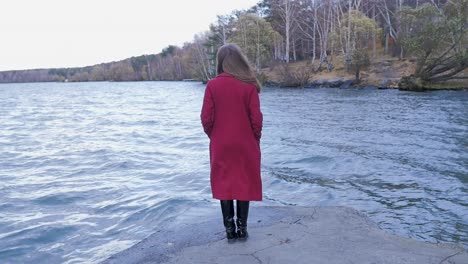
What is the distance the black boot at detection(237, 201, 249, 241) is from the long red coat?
0.60 ft

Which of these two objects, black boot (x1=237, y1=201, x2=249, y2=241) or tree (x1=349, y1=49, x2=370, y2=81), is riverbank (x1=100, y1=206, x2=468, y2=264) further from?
tree (x1=349, y1=49, x2=370, y2=81)

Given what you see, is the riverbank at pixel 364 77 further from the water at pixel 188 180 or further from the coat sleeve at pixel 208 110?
the coat sleeve at pixel 208 110

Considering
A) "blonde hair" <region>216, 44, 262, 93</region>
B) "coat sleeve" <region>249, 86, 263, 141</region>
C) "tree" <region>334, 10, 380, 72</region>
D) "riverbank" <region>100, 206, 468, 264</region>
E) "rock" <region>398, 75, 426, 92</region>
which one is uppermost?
"tree" <region>334, 10, 380, 72</region>

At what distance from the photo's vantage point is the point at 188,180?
31.2ft

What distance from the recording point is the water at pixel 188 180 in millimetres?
6227

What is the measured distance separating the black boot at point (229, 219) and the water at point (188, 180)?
1819mm

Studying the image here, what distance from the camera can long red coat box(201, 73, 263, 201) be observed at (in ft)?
14.6

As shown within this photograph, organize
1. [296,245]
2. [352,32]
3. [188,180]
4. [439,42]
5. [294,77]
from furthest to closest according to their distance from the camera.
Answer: [352,32]
[294,77]
[439,42]
[188,180]
[296,245]

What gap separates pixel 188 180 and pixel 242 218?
4877mm

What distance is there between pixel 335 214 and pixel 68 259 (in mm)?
3611

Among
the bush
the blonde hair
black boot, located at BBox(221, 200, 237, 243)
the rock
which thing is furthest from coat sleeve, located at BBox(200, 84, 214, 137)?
the bush

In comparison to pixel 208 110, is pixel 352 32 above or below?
above

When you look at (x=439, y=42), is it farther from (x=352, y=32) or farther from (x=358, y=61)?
(x=352, y=32)

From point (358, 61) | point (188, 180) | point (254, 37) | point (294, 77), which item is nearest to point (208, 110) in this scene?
point (188, 180)
